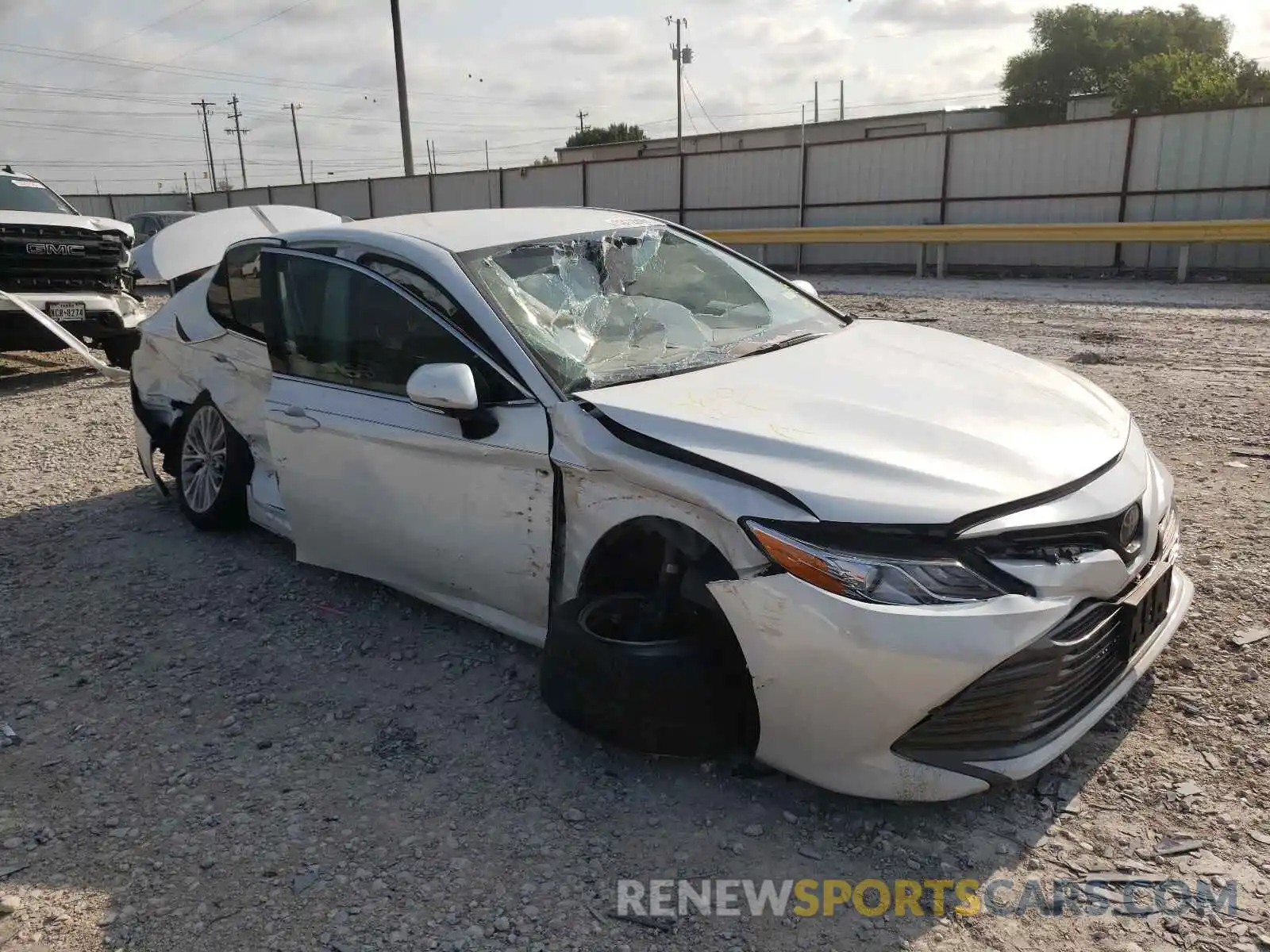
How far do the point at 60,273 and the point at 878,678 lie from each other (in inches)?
407

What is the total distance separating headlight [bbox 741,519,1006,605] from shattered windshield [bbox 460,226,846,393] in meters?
1.10

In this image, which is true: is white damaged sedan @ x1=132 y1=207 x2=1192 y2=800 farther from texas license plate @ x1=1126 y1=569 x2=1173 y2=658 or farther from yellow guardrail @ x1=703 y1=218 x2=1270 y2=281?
yellow guardrail @ x1=703 y1=218 x2=1270 y2=281

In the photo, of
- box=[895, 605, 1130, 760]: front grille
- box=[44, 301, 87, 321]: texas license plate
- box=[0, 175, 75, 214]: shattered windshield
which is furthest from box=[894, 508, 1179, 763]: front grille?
box=[0, 175, 75, 214]: shattered windshield

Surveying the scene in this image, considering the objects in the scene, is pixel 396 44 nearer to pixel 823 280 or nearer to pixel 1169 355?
pixel 823 280

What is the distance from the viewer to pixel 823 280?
19.9 metres

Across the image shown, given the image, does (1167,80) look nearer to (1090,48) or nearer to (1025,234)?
(1090,48)

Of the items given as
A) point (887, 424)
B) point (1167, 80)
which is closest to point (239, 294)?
point (887, 424)

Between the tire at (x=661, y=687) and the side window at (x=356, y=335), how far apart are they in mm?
945

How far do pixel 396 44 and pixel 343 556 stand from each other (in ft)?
94.7

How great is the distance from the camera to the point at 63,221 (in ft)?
33.3

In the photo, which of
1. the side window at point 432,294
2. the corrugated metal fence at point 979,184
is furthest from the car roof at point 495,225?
the corrugated metal fence at point 979,184

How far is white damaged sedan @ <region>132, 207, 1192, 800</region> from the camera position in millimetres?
2459

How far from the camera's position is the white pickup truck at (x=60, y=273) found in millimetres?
9609

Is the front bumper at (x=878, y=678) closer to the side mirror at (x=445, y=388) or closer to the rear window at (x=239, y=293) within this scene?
the side mirror at (x=445, y=388)
